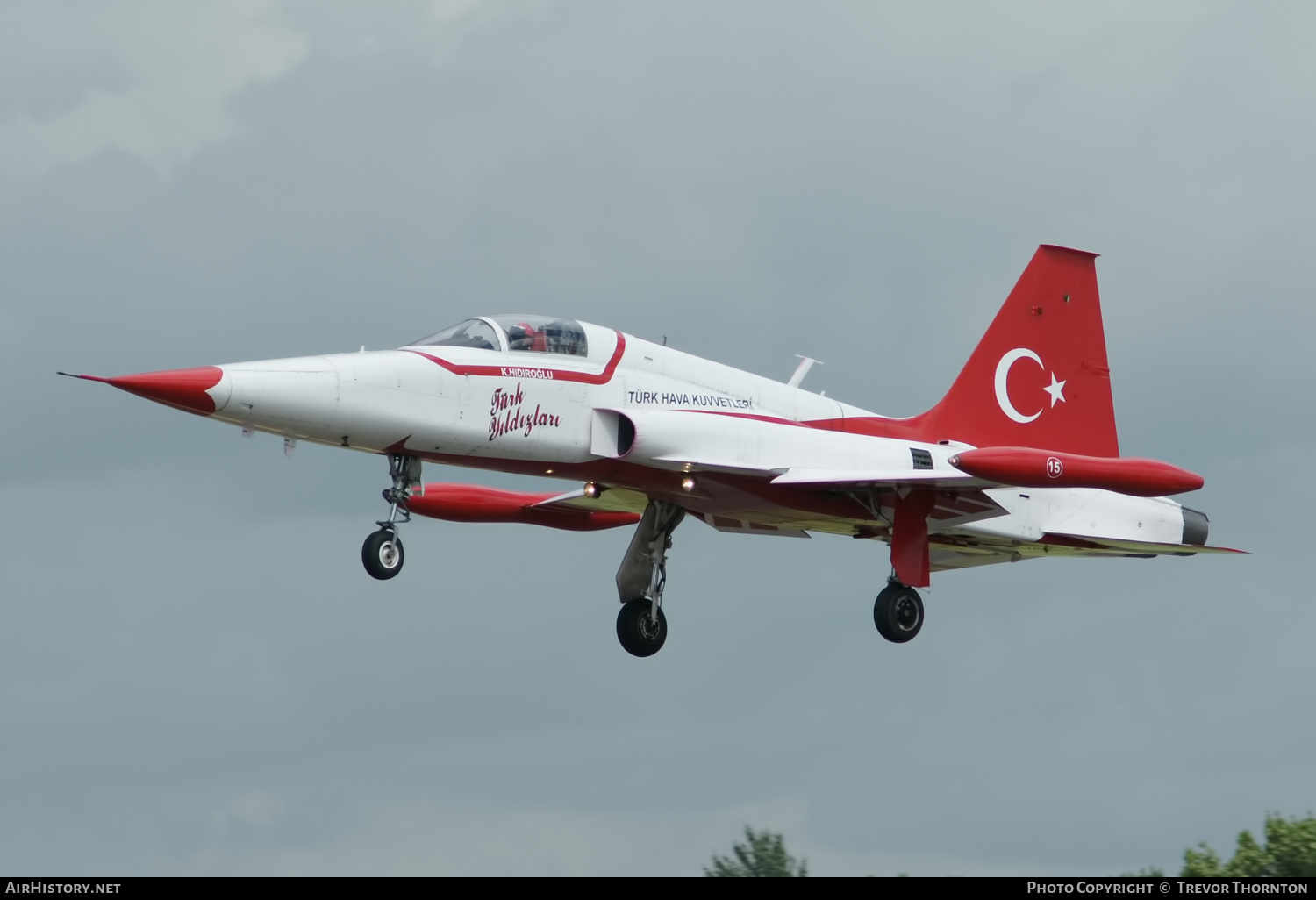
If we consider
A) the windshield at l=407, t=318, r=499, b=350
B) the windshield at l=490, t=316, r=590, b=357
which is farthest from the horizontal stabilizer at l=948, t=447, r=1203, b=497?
the windshield at l=407, t=318, r=499, b=350

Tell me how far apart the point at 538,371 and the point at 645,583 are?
4.74 m

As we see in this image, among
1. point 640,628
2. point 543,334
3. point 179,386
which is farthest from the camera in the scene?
point 640,628

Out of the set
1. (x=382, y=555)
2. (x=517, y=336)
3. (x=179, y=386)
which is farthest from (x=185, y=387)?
(x=517, y=336)

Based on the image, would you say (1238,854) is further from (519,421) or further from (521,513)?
(519,421)

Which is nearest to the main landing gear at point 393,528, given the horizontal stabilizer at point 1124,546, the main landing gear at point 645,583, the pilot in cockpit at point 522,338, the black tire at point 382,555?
the black tire at point 382,555

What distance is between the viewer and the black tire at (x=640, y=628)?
25.0 metres

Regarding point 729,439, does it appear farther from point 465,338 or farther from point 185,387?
point 185,387

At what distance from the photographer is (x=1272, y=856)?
27.6m

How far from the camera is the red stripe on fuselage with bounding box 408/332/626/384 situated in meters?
20.9

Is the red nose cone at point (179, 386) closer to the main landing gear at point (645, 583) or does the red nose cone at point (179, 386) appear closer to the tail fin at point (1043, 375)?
the main landing gear at point (645, 583)

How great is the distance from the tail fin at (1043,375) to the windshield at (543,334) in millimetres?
5710

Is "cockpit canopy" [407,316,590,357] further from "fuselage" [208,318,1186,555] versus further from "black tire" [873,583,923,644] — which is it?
"black tire" [873,583,923,644]

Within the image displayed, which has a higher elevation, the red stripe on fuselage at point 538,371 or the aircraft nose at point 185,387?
the red stripe on fuselage at point 538,371

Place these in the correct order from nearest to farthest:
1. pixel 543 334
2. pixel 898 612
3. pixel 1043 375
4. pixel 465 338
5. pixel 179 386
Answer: pixel 179 386 → pixel 465 338 → pixel 543 334 → pixel 898 612 → pixel 1043 375
